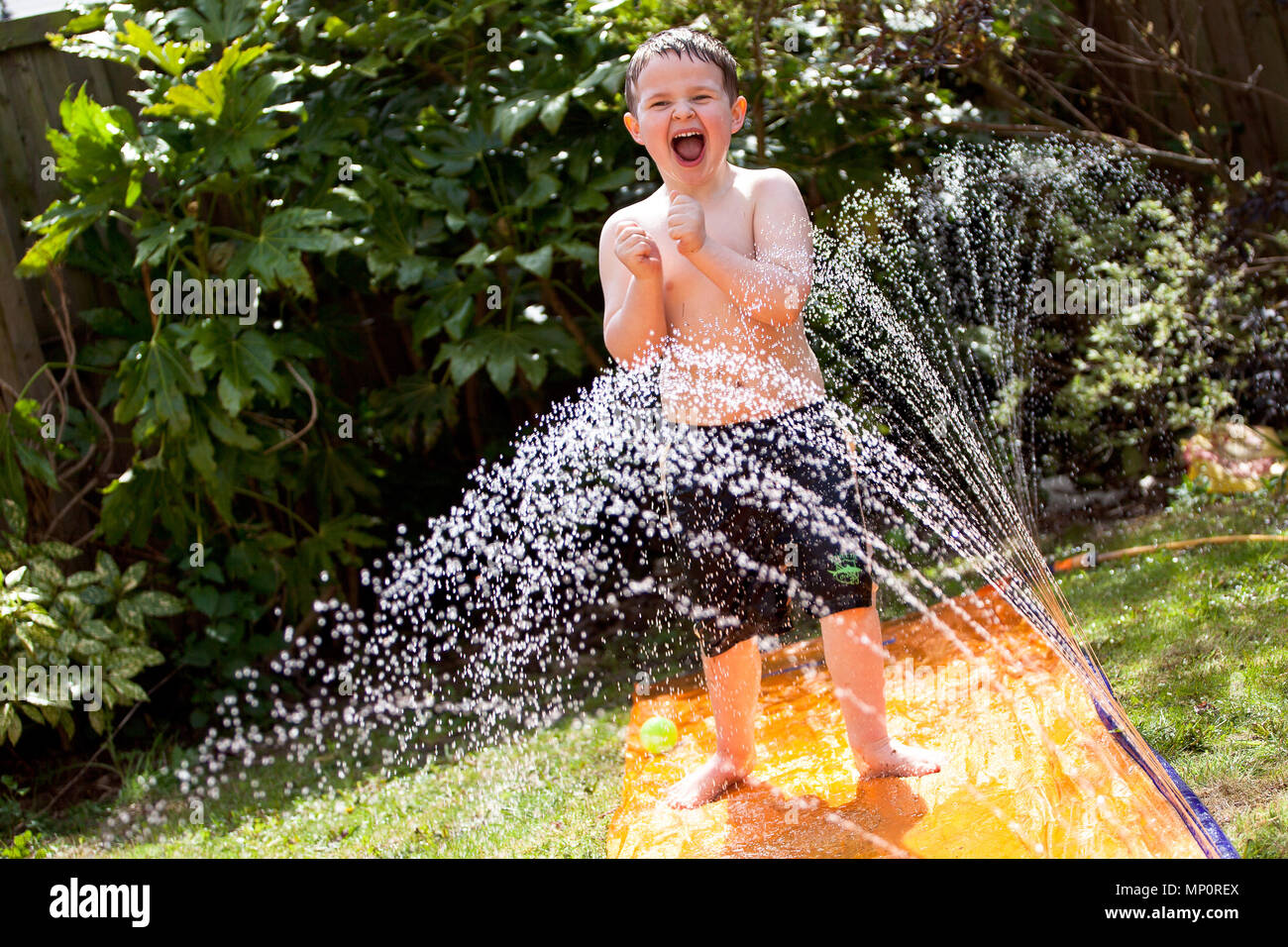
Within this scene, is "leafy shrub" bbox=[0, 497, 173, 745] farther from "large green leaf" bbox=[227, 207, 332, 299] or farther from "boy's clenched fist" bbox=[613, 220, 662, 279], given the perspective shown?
"boy's clenched fist" bbox=[613, 220, 662, 279]

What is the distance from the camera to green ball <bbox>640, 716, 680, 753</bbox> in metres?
2.87

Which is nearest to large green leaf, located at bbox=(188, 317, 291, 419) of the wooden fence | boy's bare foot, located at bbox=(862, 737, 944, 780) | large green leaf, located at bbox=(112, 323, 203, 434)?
large green leaf, located at bbox=(112, 323, 203, 434)

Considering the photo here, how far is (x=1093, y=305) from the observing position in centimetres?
445

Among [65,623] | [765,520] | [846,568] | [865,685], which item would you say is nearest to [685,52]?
[765,520]

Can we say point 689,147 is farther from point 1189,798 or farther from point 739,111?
point 1189,798

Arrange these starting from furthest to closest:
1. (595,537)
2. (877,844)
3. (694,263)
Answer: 1. (595,537)
2. (694,263)
3. (877,844)

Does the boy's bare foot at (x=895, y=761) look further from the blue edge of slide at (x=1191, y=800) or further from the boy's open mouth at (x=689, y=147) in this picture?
the boy's open mouth at (x=689, y=147)

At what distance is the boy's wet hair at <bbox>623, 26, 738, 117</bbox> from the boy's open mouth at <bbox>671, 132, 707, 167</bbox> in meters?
0.11

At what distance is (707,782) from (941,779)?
1.63 feet

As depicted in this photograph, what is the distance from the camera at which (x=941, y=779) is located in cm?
231
